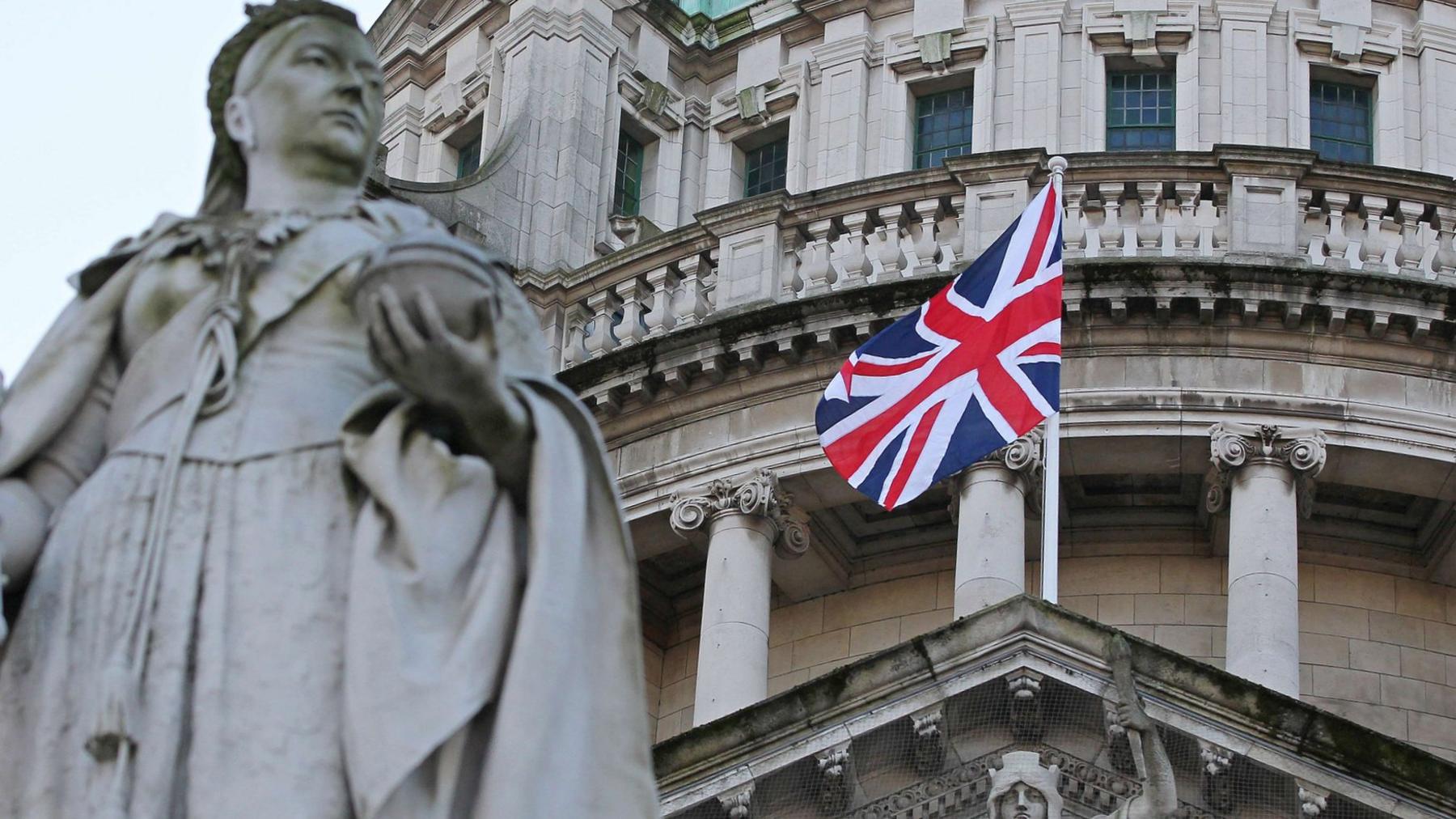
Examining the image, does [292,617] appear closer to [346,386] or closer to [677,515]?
[346,386]

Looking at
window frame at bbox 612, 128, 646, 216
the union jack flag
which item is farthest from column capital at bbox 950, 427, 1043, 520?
window frame at bbox 612, 128, 646, 216

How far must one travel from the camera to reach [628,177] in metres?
33.2

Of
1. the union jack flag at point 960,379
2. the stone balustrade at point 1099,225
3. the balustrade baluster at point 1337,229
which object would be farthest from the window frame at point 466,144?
the union jack flag at point 960,379

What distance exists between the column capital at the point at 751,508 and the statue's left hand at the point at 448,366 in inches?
886

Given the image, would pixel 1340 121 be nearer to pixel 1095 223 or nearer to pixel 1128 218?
pixel 1128 218

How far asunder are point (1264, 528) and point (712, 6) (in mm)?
10286

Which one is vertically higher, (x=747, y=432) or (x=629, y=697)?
(x=747, y=432)

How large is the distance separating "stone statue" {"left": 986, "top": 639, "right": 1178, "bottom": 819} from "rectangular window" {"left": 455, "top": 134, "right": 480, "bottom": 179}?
56.3ft

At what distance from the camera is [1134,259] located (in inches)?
1071

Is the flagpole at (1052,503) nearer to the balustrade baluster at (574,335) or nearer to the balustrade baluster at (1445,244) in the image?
the balustrade baluster at (1445,244)

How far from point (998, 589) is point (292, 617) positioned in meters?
21.1

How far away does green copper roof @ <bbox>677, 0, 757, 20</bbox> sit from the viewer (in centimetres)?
3444

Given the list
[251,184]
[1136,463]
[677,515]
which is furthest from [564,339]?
[251,184]

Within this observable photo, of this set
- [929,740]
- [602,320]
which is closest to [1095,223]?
[602,320]
